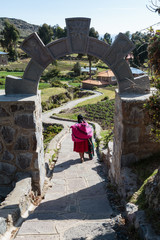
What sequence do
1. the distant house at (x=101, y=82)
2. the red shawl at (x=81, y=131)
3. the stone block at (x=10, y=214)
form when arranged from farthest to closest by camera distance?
the distant house at (x=101, y=82) < the red shawl at (x=81, y=131) < the stone block at (x=10, y=214)

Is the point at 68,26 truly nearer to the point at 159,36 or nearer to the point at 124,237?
the point at 159,36

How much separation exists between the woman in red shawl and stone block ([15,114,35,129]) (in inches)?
89.7

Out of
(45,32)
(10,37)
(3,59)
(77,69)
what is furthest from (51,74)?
(45,32)

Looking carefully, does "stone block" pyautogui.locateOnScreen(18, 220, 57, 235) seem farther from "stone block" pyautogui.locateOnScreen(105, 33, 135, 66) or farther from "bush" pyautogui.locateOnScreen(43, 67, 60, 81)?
"bush" pyautogui.locateOnScreen(43, 67, 60, 81)

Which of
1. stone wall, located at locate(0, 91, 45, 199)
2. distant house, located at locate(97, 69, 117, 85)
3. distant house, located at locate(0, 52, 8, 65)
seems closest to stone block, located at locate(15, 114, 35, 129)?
stone wall, located at locate(0, 91, 45, 199)

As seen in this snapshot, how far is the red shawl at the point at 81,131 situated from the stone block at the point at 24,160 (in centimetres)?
222

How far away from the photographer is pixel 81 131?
20.9 ft

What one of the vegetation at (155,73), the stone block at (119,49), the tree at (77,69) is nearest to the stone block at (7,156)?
the stone block at (119,49)

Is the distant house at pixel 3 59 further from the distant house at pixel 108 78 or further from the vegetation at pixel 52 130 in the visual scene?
the vegetation at pixel 52 130

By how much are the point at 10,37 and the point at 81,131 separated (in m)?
56.0

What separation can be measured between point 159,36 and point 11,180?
3771 mm

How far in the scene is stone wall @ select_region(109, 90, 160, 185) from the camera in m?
3.86

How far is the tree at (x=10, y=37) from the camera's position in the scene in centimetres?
5393

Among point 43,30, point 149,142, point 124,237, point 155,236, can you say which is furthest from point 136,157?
point 43,30
